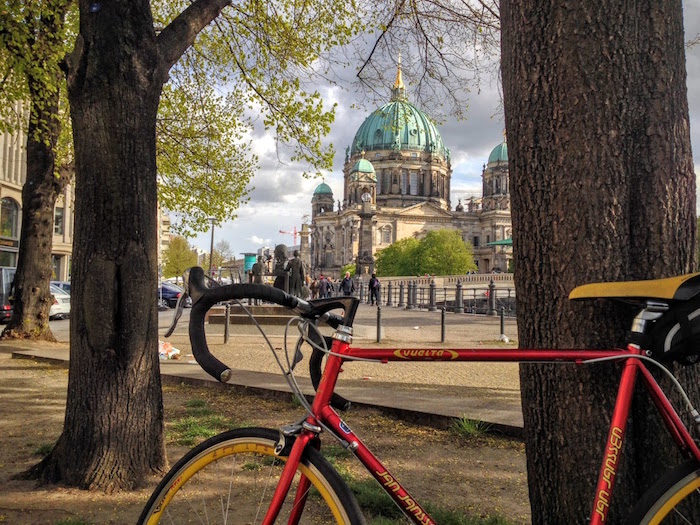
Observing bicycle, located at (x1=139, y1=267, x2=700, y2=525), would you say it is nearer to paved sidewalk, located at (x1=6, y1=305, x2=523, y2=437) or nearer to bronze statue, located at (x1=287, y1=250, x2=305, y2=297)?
paved sidewalk, located at (x1=6, y1=305, x2=523, y2=437)

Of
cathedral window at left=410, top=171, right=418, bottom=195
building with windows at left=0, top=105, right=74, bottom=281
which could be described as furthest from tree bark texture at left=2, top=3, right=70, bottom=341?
cathedral window at left=410, top=171, right=418, bottom=195

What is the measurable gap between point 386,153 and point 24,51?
344 feet

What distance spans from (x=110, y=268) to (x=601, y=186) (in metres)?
2.93

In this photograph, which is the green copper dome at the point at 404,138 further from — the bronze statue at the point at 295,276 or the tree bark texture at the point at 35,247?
the tree bark texture at the point at 35,247

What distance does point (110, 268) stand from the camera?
373cm

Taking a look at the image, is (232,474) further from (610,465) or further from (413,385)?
(413,385)

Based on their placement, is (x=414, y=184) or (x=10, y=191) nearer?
(x=10, y=191)

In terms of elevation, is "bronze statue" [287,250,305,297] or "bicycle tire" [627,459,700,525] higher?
"bronze statue" [287,250,305,297]

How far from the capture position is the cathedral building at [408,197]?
107562 millimetres

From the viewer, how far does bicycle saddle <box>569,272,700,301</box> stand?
182 centimetres

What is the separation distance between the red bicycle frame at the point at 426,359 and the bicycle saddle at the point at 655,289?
0.59ft

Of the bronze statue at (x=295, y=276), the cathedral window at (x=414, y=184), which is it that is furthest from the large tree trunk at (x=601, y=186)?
the cathedral window at (x=414, y=184)

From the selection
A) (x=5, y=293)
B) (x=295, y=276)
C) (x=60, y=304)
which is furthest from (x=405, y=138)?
(x=5, y=293)

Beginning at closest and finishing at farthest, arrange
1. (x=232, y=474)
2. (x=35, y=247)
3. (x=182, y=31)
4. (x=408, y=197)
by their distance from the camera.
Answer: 1. (x=232, y=474)
2. (x=182, y=31)
3. (x=35, y=247)
4. (x=408, y=197)
